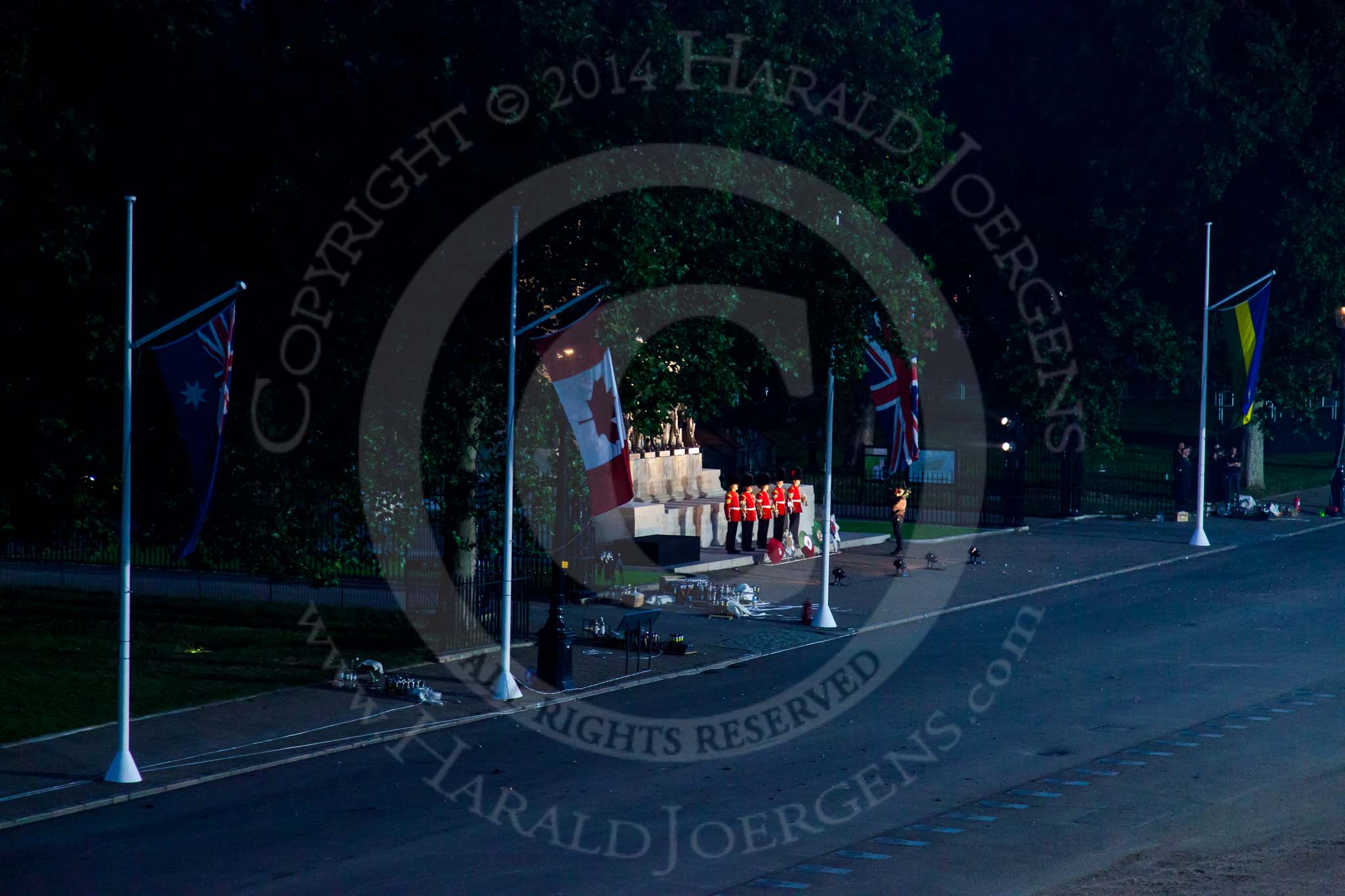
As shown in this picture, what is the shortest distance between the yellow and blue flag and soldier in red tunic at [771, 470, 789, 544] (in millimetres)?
10972

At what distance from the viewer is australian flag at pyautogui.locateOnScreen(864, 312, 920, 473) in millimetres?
24578

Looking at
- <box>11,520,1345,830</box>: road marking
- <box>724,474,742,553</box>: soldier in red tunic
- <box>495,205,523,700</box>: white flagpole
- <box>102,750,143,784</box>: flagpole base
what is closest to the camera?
<box>11,520,1345,830</box>: road marking

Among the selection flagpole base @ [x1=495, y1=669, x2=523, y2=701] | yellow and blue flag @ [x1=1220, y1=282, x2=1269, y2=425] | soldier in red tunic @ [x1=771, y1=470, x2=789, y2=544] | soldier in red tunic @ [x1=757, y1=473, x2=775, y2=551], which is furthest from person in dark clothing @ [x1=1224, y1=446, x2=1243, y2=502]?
flagpole base @ [x1=495, y1=669, x2=523, y2=701]

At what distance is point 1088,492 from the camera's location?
146 ft

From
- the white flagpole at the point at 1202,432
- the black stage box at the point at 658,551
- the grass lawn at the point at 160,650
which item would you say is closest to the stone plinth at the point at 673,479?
the black stage box at the point at 658,551

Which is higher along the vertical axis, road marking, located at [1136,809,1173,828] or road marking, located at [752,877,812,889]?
road marking, located at [1136,809,1173,828]

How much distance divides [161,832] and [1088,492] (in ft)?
117

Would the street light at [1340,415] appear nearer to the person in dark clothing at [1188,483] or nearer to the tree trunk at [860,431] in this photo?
the person in dark clothing at [1188,483]

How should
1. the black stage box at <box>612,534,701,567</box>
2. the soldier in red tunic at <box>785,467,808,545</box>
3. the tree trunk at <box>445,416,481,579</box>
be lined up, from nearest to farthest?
the tree trunk at <box>445,416,481,579</box>
the black stage box at <box>612,534,701,567</box>
the soldier in red tunic at <box>785,467,808,545</box>

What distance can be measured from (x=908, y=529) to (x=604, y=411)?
20.6 metres

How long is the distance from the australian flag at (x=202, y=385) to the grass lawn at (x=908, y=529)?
2271 centimetres

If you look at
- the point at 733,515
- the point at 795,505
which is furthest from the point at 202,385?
the point at 795,505

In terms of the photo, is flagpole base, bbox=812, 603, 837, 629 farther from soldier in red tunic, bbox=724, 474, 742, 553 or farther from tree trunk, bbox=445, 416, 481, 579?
soldier in red tunic, bbox=724, 474, 742, 553

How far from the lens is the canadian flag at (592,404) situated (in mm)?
17672
